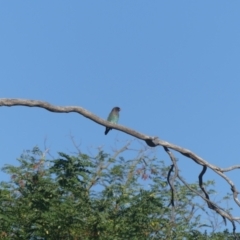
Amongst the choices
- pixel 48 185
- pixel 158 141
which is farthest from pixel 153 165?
pixel 158 141

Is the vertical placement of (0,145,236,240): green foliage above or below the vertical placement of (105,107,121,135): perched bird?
below

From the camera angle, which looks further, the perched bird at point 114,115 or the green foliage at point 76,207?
the perched bird at point 114,115

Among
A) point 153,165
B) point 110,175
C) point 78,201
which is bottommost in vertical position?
point 78,201

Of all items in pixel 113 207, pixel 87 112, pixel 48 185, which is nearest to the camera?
pixel 87 112

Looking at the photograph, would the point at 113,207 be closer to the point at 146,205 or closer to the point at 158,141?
the point at 146,205

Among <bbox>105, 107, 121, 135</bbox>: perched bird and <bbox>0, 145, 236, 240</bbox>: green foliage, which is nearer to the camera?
<bbox>0, 145, 236, 240</bbox>: green foliage

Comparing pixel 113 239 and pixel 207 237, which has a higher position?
pixel 207 237

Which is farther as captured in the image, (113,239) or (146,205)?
(146,205)

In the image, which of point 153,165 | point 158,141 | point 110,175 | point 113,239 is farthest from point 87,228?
point 158,141

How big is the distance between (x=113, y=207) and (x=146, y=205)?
417mm

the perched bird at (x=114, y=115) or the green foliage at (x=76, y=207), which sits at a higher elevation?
the perched bird at (x=114, y=115)

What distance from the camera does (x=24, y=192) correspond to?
29.7 ft

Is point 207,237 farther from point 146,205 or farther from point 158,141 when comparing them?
A: point 158,141

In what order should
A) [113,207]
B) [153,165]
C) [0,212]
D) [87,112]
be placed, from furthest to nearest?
[153,165] → [113,207] → [0,212] → [87,112]
